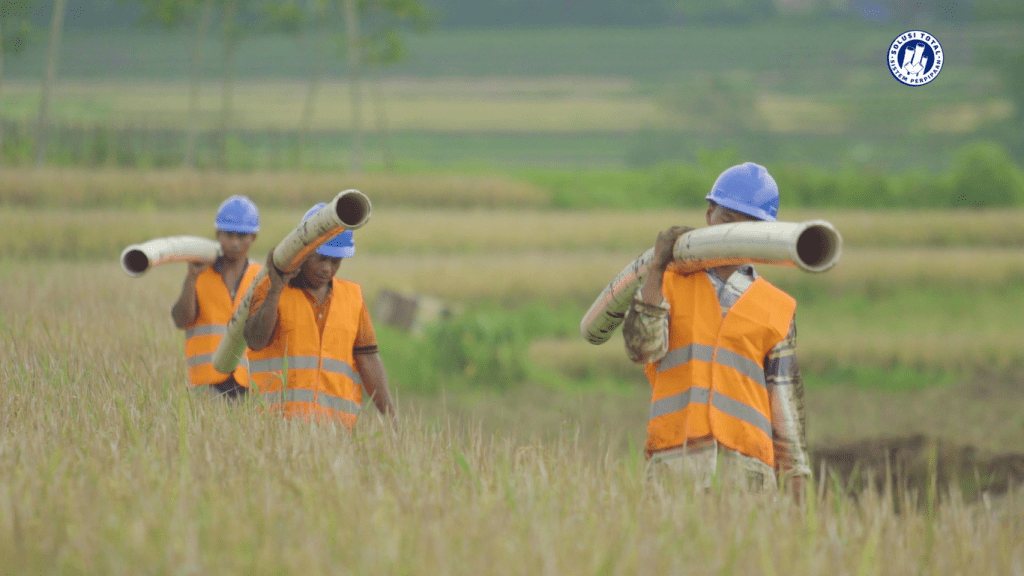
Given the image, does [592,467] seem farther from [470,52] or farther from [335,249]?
[470,52]

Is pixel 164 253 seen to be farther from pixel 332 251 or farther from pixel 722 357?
pixel 722 357

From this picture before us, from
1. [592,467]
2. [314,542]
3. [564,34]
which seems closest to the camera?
[314,542]

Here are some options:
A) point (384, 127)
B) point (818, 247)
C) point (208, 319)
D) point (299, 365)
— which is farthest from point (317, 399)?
point (384, 127)

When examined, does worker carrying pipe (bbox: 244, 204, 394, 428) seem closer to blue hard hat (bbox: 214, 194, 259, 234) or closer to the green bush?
blue hard hat (bbox: 214, 194, 259, 234)

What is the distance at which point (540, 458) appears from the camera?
3396mm

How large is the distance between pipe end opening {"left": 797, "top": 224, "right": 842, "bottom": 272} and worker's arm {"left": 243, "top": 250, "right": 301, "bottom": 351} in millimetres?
2089

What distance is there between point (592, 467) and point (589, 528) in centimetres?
75

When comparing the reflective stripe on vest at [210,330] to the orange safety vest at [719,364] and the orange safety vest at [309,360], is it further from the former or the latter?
the orange safety vest at [719,364]

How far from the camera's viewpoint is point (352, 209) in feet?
12.5

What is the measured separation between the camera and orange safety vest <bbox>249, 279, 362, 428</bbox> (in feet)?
15.0

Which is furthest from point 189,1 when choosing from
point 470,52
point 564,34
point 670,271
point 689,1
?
point 689,1

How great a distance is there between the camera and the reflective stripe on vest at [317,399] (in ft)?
14.9
